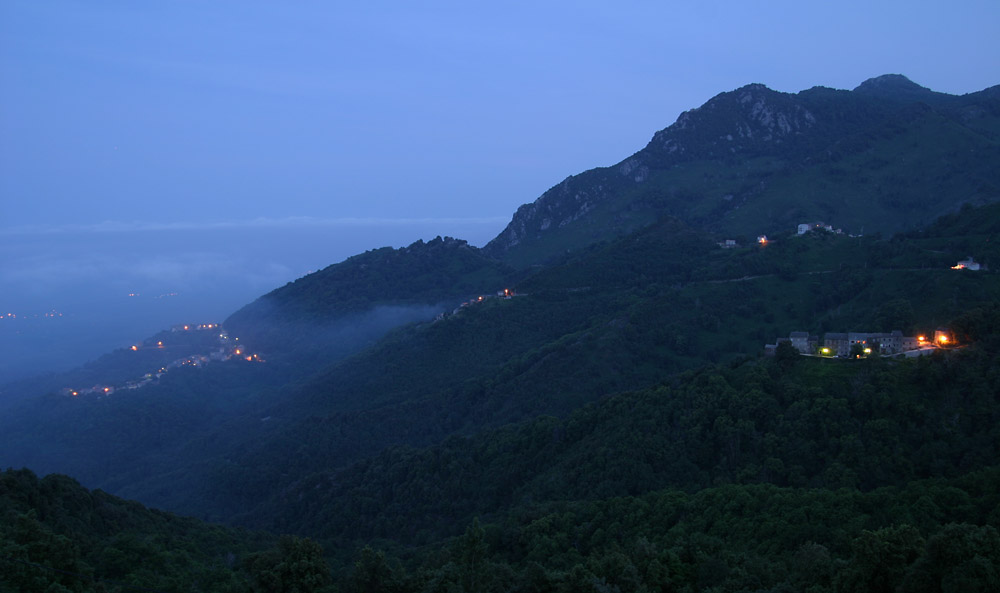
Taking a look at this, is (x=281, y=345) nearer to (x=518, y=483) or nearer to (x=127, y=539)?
(x=518, y=483)

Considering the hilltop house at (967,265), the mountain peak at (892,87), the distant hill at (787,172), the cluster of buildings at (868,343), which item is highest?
the mountain peak at (892,87)

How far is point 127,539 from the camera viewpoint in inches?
872

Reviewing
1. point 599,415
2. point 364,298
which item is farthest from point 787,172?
point 599,415

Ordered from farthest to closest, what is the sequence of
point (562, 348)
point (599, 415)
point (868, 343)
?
point (562, 348)
point (868, 343)
point (599, 415)

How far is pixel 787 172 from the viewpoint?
100875 millimetres

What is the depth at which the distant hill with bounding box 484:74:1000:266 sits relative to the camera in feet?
286

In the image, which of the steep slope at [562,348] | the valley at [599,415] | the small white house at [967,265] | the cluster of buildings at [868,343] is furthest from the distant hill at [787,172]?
the cluster of buildings at [868,343]

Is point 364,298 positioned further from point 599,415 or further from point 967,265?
point 967,265

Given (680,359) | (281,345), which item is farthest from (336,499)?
(281,345)

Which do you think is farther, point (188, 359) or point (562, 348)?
point (188, 359)

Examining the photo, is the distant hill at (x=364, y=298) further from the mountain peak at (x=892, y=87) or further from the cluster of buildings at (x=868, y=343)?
the mountain peak at (x=892, y=87)

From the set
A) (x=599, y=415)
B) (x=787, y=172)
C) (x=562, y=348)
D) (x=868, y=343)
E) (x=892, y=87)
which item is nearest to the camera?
(x=599, y=415)

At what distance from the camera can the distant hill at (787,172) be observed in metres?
87.2

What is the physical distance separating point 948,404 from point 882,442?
356cm
